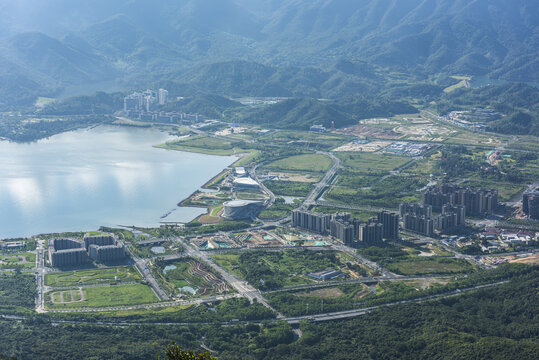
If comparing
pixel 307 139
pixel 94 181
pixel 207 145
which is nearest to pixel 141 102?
pixel 207 145

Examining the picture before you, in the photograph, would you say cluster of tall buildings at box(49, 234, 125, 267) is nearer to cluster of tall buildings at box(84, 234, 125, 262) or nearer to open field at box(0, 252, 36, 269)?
cluster of tall buildings at box(84, 234, 125, 262)

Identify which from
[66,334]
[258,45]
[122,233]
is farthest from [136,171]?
[258,45]

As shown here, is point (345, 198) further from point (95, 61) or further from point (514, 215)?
point (95, 61)

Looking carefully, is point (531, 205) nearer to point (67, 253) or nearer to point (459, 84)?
point (67, 253)

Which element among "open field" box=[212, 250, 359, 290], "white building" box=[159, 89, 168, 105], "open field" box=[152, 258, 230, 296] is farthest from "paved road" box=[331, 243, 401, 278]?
"white building" box=[159, 89, 168, 105]

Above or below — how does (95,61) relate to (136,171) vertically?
above

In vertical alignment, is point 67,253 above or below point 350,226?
below
